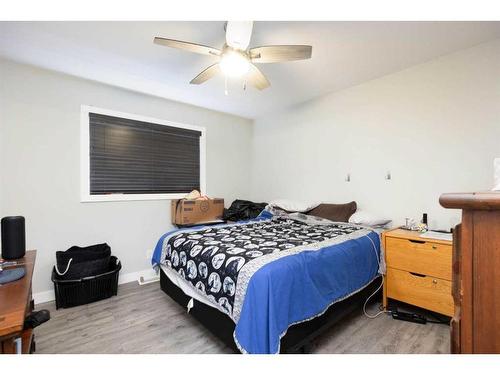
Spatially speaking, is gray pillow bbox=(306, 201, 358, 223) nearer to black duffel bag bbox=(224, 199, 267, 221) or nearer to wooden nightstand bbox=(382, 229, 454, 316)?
wooden nightstand bbox=(382, 229, 454, 316)

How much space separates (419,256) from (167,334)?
2.17 meters

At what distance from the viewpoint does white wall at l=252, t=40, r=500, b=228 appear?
6.76 feet

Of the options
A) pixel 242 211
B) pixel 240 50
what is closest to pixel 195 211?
pixel 242 211

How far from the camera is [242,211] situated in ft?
11.3

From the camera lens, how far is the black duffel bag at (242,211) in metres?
3.40

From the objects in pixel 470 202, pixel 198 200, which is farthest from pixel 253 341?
pixel 198 200

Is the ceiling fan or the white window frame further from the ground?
the ceiling fan

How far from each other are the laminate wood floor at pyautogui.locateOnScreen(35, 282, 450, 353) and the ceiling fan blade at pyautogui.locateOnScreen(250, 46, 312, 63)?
2.09 meters

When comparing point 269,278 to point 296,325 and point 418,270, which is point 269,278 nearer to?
point 296,325

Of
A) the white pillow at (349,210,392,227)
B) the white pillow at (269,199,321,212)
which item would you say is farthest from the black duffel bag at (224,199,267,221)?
the white pillow at (349,210,392,227)

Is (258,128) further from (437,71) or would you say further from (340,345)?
(340,345)

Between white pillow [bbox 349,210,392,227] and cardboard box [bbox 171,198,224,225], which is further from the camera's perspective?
cardboard box [bbox 171,198,224,225]
